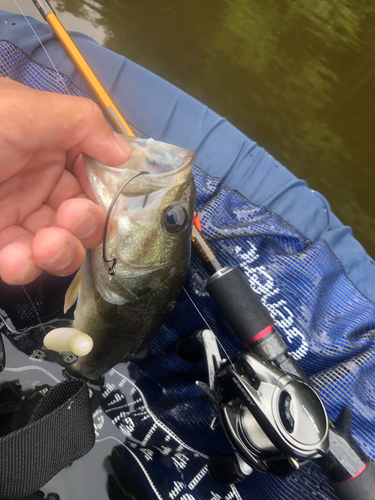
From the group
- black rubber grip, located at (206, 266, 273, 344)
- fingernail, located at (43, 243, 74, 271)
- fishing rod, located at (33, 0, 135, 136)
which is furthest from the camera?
fishing rod, located at (33, 0, 135, 136)

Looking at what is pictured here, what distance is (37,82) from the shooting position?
1589 mm

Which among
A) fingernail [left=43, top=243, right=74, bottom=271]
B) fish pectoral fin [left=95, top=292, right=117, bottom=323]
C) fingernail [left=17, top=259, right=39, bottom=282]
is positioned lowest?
fish pectoral fin [left=95, top=292, right=117, bottom=323]

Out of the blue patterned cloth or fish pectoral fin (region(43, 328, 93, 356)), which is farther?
the blue patterned cloth

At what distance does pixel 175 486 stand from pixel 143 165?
156cm

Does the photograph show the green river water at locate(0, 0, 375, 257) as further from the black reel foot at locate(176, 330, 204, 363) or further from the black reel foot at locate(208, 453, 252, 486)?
the black reel foot at locate(208, 453, 252, 486)

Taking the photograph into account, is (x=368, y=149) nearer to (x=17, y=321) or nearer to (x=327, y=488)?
(x=327, y=488)

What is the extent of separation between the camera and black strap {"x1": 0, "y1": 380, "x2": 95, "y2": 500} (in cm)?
99

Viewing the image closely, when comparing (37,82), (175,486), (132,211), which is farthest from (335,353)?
(37,82)

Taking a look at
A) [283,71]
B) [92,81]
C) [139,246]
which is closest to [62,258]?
[139,246]

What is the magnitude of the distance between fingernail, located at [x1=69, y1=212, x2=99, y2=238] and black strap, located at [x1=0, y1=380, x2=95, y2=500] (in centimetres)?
63

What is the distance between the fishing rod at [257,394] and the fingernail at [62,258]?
0.60 m

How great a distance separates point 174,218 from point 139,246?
0.55ft

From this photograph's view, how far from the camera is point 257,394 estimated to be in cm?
102

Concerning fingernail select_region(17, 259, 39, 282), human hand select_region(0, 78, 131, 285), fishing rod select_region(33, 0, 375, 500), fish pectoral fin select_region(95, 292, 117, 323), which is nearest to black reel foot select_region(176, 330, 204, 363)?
fishing rod select_region(33, 0, 375, 500)
